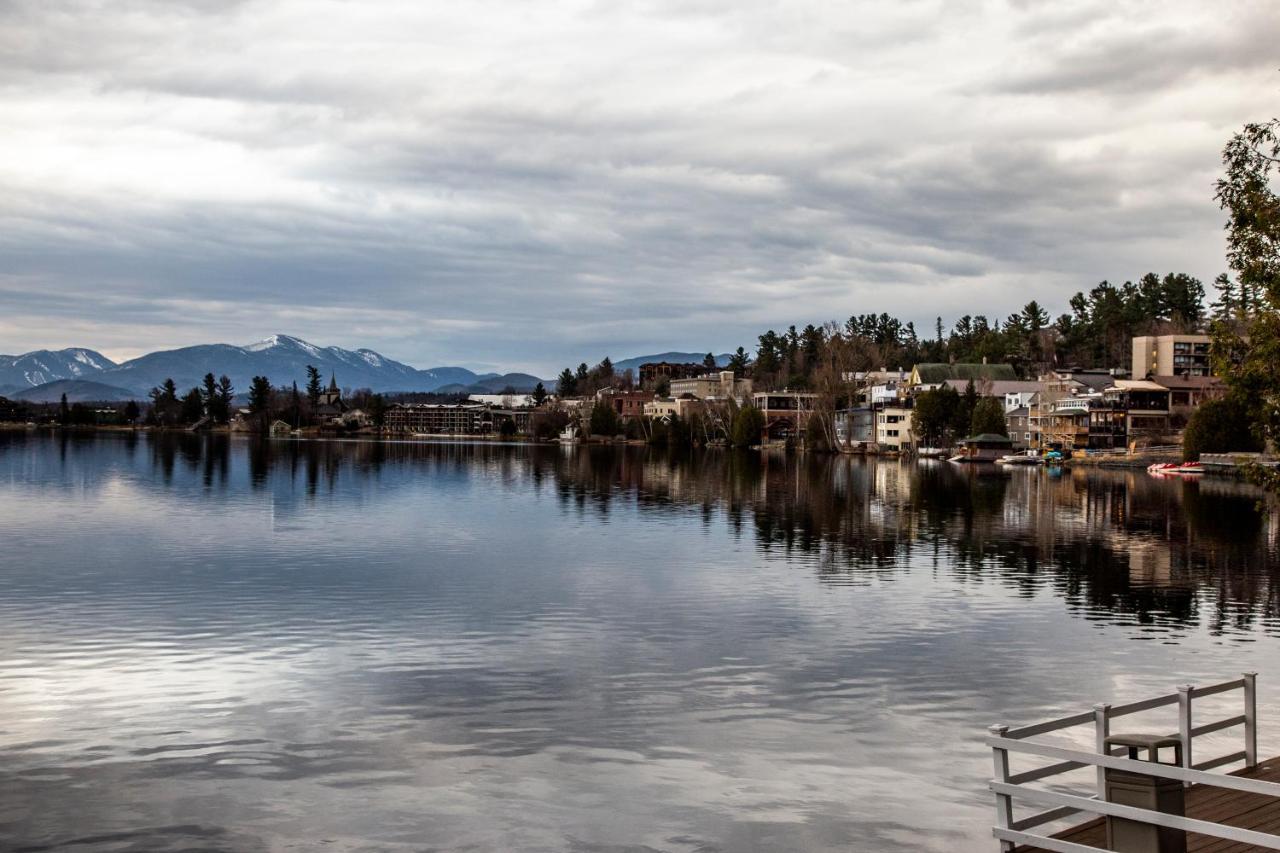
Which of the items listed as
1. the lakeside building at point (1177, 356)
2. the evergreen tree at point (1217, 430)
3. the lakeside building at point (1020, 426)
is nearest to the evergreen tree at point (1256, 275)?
the evergreen tree at point (1217, 430)

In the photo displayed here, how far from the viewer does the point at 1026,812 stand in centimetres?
1529

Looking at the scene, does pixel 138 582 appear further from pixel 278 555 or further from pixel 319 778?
pixel 319 778

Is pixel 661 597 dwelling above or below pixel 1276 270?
below

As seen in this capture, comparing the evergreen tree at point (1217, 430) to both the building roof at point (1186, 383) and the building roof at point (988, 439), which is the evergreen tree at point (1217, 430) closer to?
the building roof at point (988, 439)

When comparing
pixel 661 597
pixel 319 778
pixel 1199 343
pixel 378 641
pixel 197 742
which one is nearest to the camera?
pixel 319 778

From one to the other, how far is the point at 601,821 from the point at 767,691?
7.36m

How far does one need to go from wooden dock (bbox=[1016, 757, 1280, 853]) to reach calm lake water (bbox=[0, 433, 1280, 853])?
2914mm

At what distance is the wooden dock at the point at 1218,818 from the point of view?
35.3 ft

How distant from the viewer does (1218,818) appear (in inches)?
443

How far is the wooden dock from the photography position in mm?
10773

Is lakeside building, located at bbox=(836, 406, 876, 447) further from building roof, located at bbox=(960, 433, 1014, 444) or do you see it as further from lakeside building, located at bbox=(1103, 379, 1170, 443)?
lakeside building, located at bbox=(1103, 379, 1170, 443)

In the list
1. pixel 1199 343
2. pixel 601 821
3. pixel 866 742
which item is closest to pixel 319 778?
pixel 601 821

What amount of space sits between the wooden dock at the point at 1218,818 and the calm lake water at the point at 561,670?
9.56ft

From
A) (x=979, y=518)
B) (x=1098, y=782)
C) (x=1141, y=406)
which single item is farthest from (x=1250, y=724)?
(x=1141, y=406)
